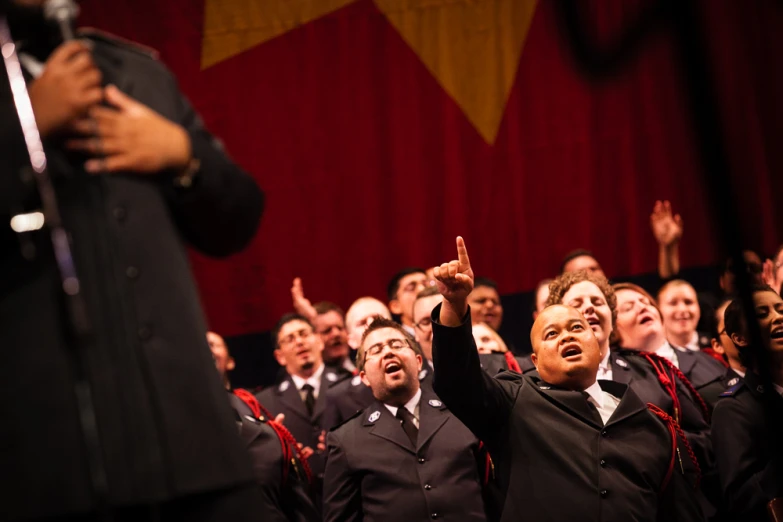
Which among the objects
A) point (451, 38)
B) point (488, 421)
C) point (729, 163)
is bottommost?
point (488, 421)

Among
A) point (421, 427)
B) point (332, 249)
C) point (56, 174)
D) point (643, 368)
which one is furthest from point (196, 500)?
point (332, 249)

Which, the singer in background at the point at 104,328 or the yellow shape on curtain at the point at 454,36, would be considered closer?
the singer in background at the point at 104,328

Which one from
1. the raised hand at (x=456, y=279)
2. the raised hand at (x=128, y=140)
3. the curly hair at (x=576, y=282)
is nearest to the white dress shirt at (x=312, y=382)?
the curly hair at (x=576, y=282)

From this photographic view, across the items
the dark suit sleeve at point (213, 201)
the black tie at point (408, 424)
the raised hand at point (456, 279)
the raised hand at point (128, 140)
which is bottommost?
the black tie at point (408, 424)

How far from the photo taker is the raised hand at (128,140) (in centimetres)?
110

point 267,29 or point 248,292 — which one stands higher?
point 267,29

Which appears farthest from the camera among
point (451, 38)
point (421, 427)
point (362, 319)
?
point (451, 38)

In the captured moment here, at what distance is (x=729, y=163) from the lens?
848mm

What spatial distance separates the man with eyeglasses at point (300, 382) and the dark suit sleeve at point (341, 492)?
3.46 feet

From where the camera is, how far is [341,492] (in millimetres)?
3342

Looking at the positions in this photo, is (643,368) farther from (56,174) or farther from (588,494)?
(56,174)

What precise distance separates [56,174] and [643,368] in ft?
8.91

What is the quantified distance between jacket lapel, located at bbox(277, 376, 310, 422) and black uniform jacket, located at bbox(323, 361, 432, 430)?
320 mm

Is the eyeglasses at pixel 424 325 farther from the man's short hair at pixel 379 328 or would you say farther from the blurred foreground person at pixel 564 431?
the blurred foreground person at pixel 564 431
